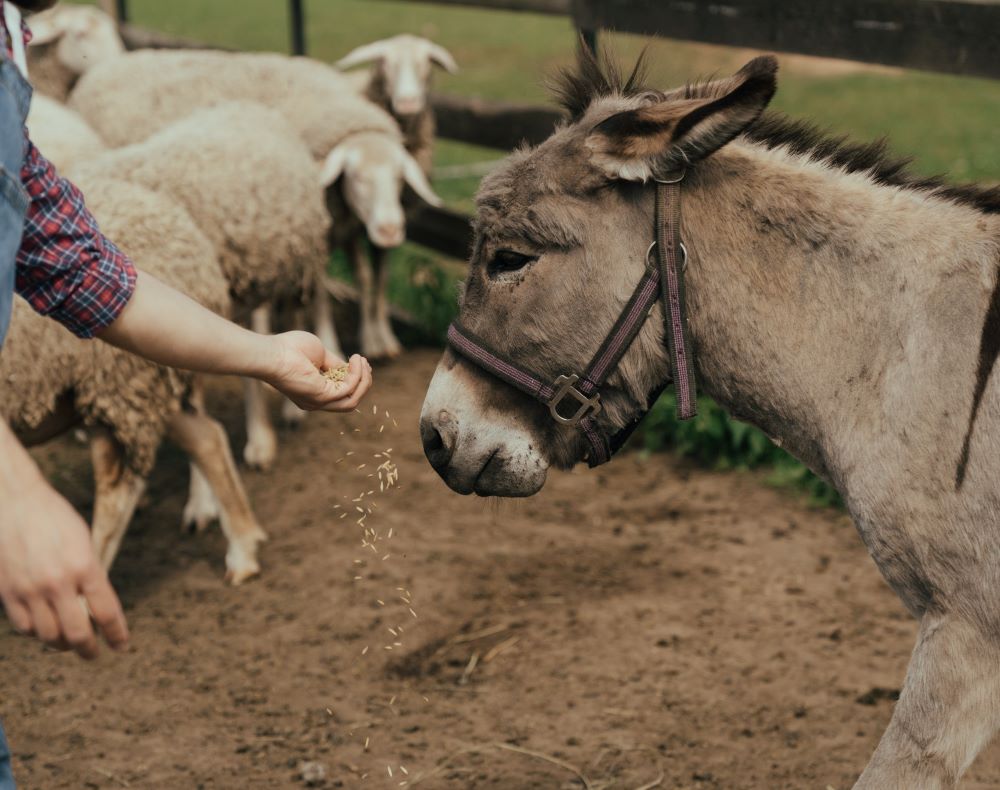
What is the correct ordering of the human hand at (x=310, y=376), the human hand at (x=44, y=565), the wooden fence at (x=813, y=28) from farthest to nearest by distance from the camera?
the wooden fence at (x=813, y=28), the human hand at (x=310, y=376), the human hand at (x=44, y=565)

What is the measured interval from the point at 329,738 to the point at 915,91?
15.3m

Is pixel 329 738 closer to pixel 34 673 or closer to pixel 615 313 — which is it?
pixel 34 673

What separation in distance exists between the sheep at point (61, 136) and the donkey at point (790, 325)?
11.3ft

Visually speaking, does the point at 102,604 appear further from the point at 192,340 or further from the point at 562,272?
the point at 562,272

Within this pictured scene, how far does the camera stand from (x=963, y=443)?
2.28 meters

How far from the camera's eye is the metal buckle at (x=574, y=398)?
2592mm

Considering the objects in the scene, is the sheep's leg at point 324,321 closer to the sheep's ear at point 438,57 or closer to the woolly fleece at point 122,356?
the sheep's ear at point 438,57

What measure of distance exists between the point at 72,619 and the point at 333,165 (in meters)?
5.63

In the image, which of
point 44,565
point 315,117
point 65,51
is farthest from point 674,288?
point 65,51

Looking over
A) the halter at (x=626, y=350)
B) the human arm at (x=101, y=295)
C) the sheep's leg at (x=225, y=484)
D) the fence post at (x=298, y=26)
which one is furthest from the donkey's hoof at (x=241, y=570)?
the fence post at (x=298, y=26)

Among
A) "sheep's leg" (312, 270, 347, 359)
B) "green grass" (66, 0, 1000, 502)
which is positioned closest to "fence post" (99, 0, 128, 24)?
"green grass" (66, 0, 1000, 502)

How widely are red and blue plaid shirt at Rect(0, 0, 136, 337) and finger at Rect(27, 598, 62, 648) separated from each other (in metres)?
0.70

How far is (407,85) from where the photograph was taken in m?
7.62

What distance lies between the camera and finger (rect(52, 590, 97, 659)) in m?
1.34
